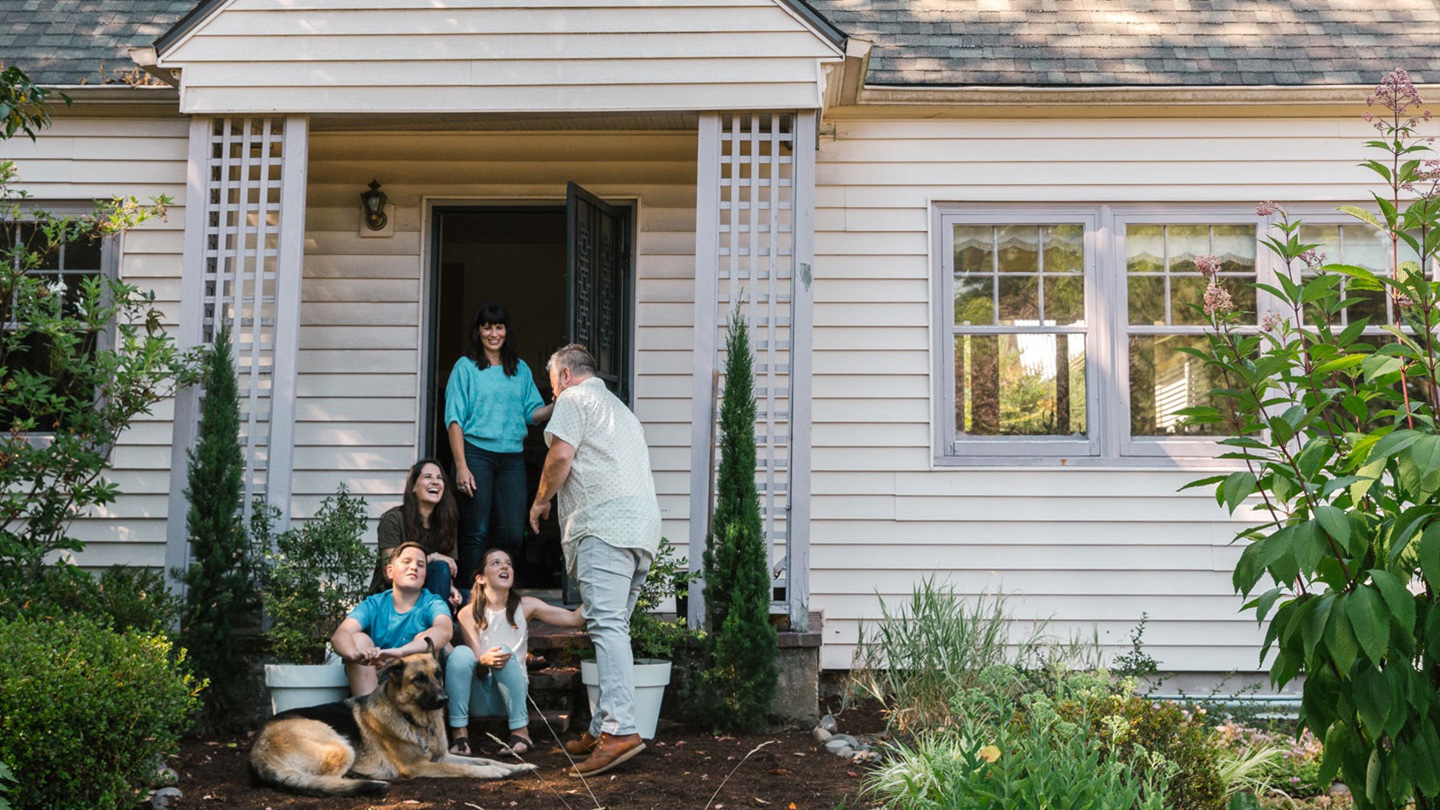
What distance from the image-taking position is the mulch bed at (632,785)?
4652mm

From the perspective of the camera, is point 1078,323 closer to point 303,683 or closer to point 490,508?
point 490,508

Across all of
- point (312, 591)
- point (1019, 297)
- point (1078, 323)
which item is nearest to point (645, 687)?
point (312, 591)

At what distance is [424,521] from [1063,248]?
4.03 meters

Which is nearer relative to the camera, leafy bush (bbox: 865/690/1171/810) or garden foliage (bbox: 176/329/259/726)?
leafy bush (bbox: 865/690/1171/810)

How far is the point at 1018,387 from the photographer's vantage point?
744cm

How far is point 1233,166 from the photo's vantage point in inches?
295

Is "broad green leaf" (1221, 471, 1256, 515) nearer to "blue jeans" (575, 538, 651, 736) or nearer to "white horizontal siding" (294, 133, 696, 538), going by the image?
"blue jeans" (575, 538, 651, 736)

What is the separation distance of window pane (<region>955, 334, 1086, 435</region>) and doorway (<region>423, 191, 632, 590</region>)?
2032 millimetres

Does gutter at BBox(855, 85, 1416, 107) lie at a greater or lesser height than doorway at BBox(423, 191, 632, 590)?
greater

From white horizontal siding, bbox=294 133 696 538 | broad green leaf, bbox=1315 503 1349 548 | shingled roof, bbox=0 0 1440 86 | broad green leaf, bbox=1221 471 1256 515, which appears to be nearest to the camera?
broad green leaf, bbox=1315 503 1349 548

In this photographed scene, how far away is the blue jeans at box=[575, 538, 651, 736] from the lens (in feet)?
16.9

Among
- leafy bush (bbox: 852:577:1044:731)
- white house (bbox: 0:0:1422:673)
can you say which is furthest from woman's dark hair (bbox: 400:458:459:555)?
leafy bush (bbox: 852:577:1044:731)

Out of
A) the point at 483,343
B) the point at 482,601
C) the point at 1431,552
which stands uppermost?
the point at 483,343

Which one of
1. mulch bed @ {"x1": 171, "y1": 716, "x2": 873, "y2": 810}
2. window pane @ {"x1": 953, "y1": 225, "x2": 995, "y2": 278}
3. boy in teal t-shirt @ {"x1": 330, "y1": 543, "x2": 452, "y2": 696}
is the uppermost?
window pane @ {"x1": 953, "y1": 225, "x2": 995, "y2": 278}
